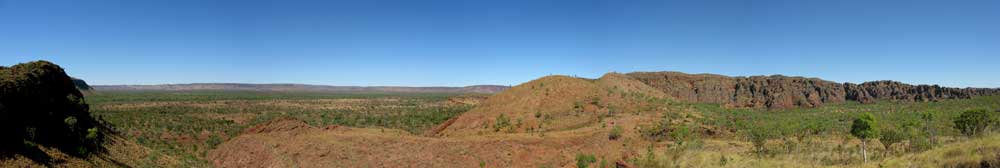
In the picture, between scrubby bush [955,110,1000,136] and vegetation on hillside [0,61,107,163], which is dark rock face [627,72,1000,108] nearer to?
scrubby bush [955,110,1000,136]

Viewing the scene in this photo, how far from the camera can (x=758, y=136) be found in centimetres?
1523

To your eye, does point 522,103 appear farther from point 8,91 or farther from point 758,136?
point 8,91

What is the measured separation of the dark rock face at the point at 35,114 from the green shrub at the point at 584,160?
13.8 meters

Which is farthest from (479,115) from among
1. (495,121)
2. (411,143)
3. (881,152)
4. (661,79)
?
(661,79)

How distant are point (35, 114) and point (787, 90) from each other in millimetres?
64273

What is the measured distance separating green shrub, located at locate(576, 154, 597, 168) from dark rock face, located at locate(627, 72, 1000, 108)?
39.5 meters

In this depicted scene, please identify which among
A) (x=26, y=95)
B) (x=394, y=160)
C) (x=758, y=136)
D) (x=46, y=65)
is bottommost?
(x=394, y=160)

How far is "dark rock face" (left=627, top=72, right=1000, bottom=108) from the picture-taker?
173ft

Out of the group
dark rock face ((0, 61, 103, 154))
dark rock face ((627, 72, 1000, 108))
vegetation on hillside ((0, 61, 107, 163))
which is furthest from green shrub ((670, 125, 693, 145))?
dark rock face ((627, 72, 1000, 108))

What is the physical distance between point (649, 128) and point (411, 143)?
10.8 metres

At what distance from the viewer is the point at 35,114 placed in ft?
43.0

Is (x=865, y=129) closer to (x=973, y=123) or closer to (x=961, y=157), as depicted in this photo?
(x=973, y=123)

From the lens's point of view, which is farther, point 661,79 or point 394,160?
point 661,79

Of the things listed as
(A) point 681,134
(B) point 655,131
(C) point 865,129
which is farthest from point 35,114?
(C) point 865,129
